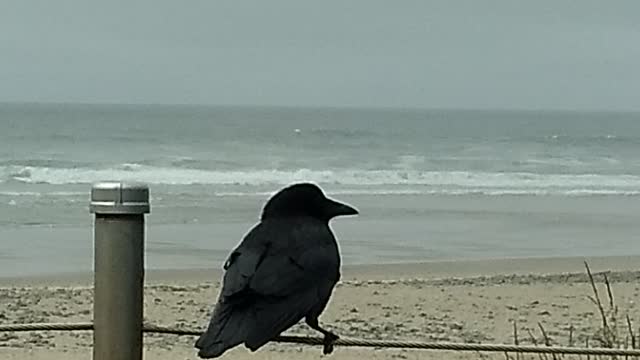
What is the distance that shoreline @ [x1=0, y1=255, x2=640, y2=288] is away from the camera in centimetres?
1384

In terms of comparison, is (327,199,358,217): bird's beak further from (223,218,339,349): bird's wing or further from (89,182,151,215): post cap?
(89,182,151,215): post cap

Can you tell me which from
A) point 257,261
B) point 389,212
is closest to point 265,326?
point 257,261

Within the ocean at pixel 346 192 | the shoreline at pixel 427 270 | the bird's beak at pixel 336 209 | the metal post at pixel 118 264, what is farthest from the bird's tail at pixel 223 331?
the ocean at pixel 346 192

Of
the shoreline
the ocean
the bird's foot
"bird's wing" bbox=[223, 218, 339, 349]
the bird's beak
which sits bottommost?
the bird's foot

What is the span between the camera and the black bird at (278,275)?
270 cm

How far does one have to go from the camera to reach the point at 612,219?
2264 centimetres

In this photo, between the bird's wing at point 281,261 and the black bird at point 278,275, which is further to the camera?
the bird's wing at point 281,261

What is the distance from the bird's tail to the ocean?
11873mm

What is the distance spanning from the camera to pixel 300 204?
329 centimetres

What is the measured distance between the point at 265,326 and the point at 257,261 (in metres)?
0.21

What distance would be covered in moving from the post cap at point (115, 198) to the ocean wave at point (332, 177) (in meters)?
26.8

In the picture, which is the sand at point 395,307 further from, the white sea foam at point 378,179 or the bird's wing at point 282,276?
the white sea foam at point 378,179

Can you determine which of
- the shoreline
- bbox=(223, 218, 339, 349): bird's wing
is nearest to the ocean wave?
the shoreline

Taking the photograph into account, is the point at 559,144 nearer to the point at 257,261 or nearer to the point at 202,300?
the point at 202,300
